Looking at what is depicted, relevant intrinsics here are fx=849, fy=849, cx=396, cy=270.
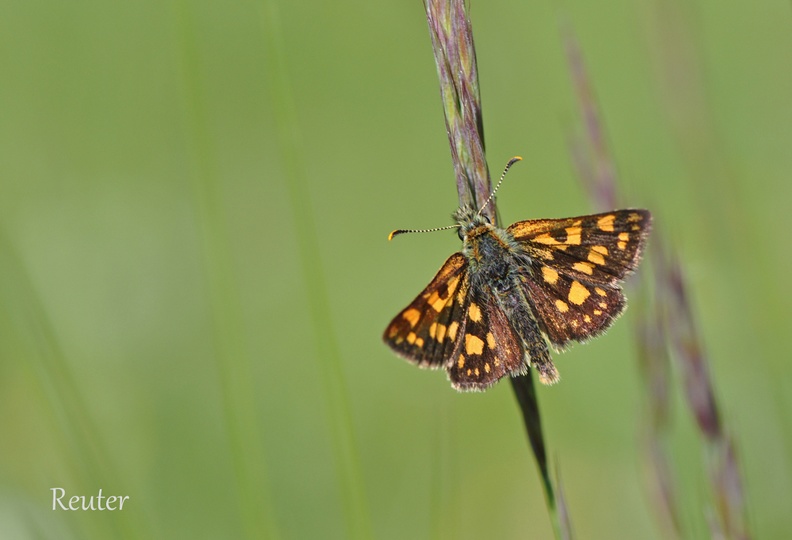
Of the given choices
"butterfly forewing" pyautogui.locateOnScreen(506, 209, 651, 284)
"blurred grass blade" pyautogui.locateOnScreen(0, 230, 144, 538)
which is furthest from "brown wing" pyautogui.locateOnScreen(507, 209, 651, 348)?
"blurred grass blade" pyautogui.locateOnScreen(0, 230, 144, 538)

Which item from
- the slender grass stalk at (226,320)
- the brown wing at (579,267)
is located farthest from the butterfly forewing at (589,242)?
the slender grass stalk at (226,320)

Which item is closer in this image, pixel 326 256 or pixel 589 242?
pixel 589 242

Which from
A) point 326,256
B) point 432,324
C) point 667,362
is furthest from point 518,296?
point 326,256

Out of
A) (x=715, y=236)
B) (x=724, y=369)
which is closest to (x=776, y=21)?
(x=724, y=369)

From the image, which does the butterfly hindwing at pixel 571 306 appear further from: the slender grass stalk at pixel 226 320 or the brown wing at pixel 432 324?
the slender grass stalk at pixel 226 320

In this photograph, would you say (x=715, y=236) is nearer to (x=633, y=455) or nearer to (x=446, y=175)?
(x=633, y=455)

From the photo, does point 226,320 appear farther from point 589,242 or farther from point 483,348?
point 589,242
